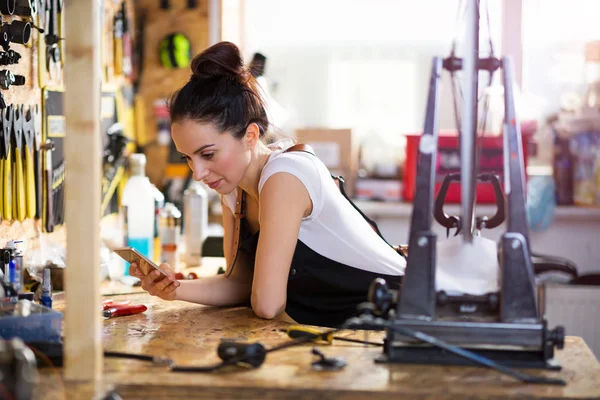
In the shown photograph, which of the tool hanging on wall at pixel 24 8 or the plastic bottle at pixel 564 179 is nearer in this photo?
the tool hanging on wall at pixel 24 8

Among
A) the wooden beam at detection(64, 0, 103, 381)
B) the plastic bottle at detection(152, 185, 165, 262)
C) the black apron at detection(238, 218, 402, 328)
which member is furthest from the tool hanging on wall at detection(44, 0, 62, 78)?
the wooden beam at detection(64, 0, 103, 381)

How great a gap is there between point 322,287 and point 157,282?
0.41 meters

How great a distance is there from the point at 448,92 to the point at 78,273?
3458mm

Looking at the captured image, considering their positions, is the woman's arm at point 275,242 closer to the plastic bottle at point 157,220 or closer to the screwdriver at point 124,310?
the screwdriver at point 124,310

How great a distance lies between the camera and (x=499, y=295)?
4.78 feet

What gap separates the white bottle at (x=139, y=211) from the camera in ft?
8.61

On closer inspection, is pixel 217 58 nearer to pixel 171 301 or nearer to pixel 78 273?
pixel 171 301

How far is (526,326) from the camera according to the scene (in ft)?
4.66

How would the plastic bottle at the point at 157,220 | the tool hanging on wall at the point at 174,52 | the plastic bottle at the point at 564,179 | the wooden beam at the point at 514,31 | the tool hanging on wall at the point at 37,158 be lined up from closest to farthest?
the tool hanging on wall at the point at 37,158
the plastic bottle at the point at 157,220
the tool hanging on wall at the point at 174,52
the plastic bottle at the point at 564,179
the wooden beam at the point at 514,31

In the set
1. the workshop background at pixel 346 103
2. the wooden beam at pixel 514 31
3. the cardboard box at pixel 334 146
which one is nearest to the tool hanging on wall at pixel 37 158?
the workshop background at pixel 346 103

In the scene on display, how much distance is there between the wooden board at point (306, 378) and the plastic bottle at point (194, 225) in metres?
1.13

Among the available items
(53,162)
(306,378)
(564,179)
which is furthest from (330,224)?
(564,179)

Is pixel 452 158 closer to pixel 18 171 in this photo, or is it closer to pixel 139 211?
pixel 139 211

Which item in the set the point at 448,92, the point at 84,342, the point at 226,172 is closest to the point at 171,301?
the point at 226,172
